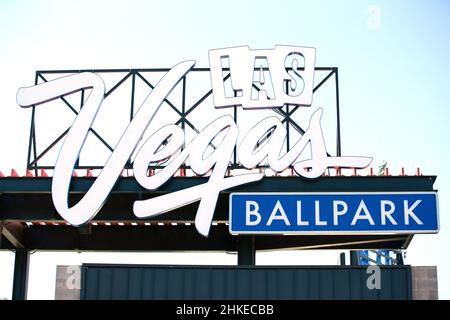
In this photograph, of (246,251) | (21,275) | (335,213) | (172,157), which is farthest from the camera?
(21,275)

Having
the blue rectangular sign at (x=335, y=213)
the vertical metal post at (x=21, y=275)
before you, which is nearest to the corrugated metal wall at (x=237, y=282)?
the blue rectangular sign at (x=335, y=213)

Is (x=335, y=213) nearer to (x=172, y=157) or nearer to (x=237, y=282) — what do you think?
(x=237, y=282)

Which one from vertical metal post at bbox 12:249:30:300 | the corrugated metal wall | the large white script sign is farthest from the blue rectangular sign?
vertical metal post at bbox 12:249:30:300

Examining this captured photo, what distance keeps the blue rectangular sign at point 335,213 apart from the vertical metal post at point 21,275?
678 cm

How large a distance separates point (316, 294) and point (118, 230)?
8307mm

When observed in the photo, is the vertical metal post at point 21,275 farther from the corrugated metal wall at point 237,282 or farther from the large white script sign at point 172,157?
the corrugated metal wall at point 237,282

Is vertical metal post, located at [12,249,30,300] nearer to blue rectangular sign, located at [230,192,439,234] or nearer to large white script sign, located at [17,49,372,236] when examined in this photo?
large white script sign, located at [17,49,372,236]

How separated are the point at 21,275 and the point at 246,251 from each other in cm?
624

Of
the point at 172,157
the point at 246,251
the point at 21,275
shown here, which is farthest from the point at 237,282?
the point at 21,275

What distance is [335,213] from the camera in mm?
24125

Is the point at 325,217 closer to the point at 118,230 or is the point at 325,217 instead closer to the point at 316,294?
the point at 316,294

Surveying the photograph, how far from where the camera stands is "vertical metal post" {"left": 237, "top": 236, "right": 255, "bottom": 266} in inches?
1011

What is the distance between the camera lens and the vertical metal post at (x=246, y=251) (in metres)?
25.7
